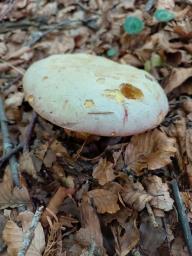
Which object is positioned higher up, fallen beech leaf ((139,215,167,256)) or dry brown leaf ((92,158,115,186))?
dry brown leaf ((92,158,115,186))

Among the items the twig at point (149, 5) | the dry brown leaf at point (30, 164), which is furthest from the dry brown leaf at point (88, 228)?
the twig at point (149, 5)

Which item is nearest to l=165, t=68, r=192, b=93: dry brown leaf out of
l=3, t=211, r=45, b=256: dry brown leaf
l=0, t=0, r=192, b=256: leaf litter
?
l=0, t=0, r=192, b=256: leaf litter

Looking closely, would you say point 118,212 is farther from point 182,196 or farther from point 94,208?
point 182,196

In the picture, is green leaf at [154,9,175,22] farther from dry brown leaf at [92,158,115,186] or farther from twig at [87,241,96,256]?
twig at [87,241,96,256]

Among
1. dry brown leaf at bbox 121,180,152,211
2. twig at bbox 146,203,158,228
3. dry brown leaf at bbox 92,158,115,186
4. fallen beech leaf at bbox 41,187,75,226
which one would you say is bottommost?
twig at bbox 146,203,158,228

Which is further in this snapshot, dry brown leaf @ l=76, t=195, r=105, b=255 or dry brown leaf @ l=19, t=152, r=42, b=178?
dry brown leaf @ l=19, t=152, r=42, b=178

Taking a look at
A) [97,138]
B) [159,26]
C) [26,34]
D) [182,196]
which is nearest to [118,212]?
[182,196]
